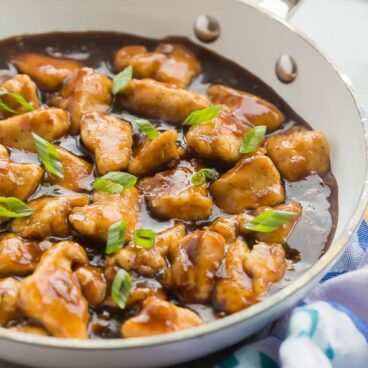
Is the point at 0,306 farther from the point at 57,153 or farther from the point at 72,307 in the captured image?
the point at 57,153

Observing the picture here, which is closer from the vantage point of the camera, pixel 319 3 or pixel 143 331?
pixel 143 331

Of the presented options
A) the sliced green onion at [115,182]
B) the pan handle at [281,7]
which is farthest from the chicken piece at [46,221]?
the pan handle at [281,7]

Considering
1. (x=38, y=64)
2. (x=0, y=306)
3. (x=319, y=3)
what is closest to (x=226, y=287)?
(x=0, y=306)

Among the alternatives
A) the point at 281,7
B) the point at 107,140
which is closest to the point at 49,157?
the point at 107,140

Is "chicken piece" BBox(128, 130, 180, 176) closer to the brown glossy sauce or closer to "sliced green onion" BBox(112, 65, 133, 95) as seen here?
the brown glossy sauce

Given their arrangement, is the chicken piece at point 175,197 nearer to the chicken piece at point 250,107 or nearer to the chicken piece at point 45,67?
the chicken piece at point 250,107
